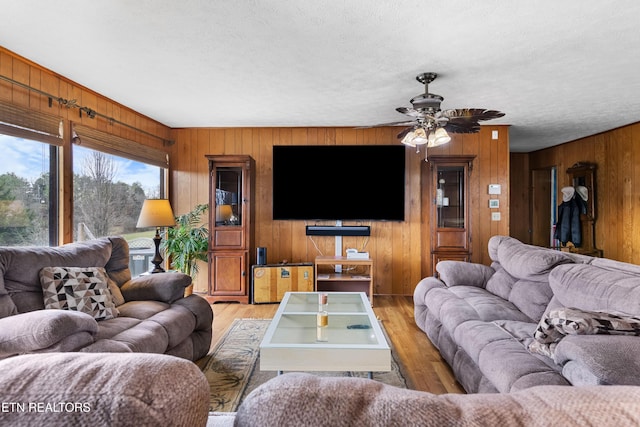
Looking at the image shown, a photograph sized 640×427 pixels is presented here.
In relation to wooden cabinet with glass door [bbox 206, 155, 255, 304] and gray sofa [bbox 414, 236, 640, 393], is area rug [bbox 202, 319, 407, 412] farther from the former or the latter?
wooden cabinet with glass door [bbox 206, 155, 255, 304]

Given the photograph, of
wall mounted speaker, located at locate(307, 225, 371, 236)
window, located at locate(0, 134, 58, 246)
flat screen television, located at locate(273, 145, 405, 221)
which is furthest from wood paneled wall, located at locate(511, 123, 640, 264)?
window, located at locate(0, 134, 58, 246)

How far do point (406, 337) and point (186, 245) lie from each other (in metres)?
2.77

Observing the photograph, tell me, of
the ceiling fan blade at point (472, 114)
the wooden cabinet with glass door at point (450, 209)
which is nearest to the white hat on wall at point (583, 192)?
the wooden cabinet with glass door at point (450, 209)

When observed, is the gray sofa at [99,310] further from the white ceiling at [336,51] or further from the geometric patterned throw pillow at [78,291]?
the white ceiling at [336,51]

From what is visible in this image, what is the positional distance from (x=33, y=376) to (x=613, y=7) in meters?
2.90

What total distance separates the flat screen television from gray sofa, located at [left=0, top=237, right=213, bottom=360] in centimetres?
219

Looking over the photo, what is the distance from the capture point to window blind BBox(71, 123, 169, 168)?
3211mm

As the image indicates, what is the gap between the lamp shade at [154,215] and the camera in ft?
10.9

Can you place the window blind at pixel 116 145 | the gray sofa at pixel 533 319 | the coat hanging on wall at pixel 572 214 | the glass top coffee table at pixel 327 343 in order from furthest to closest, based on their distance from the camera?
the coat hanging on wall at pixel 572 214
the window blind at pixel 116 145
the glass top coffee table at pixel 327 343
the gray sofa at pixel 533 319

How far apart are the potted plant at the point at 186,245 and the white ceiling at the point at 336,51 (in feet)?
4.93

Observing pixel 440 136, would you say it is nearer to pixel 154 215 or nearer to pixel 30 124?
pixel 154 215

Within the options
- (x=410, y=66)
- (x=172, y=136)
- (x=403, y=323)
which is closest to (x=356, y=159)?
(x=410, y=66)

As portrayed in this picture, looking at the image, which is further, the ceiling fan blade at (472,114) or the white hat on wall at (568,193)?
the white hat on wall at (568,193)

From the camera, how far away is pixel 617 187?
4.82 metres
